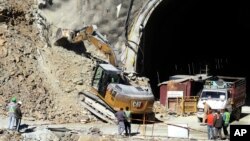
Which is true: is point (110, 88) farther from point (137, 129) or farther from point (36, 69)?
point (36, 69)

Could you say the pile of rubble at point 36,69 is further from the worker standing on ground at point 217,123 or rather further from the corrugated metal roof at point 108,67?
the worker standing on ground at point 217,123

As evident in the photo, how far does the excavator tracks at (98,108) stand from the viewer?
27.2 metres

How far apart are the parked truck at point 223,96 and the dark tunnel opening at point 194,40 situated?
6.16 meters

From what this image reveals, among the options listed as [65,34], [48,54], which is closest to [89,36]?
[65,34]

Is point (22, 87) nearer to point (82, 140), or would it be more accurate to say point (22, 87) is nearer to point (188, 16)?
point (82, 140)

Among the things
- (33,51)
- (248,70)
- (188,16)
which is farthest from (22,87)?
(248,70)

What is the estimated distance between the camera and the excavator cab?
28.0 meters

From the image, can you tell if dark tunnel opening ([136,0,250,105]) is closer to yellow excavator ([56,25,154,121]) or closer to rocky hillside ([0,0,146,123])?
rocky hillside ([0,0,146,123])

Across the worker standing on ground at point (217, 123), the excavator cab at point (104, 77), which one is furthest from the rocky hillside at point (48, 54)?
the worker standing on ground at point (217, 123)

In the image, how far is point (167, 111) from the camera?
33312 millimetres

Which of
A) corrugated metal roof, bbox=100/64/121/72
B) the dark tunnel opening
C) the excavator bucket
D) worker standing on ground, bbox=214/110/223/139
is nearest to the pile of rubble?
the excavator bucket

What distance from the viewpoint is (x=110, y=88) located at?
1083 inches

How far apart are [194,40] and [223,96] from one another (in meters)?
16.7

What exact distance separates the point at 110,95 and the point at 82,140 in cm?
542
